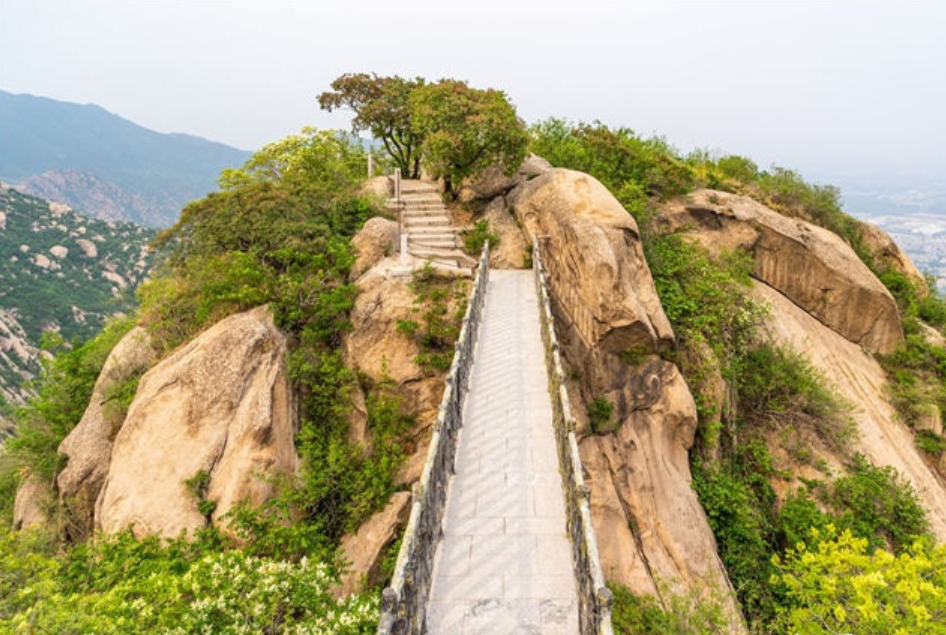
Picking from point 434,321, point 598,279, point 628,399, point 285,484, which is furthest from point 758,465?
point 285,484

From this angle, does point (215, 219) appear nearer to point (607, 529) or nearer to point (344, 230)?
point (344, 230)

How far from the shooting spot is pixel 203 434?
11.3 m

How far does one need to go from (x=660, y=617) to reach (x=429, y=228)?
16.3m

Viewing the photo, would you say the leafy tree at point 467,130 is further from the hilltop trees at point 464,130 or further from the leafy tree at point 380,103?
the leafy tree at point 380,103

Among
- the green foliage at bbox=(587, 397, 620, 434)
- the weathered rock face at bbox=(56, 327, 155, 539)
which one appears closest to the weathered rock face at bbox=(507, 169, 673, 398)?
the green foliage at bbox=(587, 397, 620, 434)

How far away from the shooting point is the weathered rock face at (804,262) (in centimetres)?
2067

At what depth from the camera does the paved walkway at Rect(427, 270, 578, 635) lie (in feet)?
19.7

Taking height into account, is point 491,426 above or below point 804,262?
below

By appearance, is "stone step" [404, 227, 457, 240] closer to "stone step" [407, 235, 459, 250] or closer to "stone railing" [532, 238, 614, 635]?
"stone step" [407, 235, 459, 250]

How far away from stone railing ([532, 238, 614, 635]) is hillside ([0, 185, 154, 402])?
267 ft

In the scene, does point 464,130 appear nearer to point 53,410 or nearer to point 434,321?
point 434,321

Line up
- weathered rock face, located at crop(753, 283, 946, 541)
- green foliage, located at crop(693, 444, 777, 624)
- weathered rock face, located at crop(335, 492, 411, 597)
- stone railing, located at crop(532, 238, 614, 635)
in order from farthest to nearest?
weathered rock face, located at crop(753, 283, 946, 541)
green foliage, located at crop(693, 444, 777, 624)
weathered rock face, located at crop(335, 492, 411, 597)
stone railing, located at crop(532, 238, 614, 635)

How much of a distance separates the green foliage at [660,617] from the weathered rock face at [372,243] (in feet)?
41.0

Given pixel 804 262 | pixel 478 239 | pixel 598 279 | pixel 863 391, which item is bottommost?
pixel 863 391
